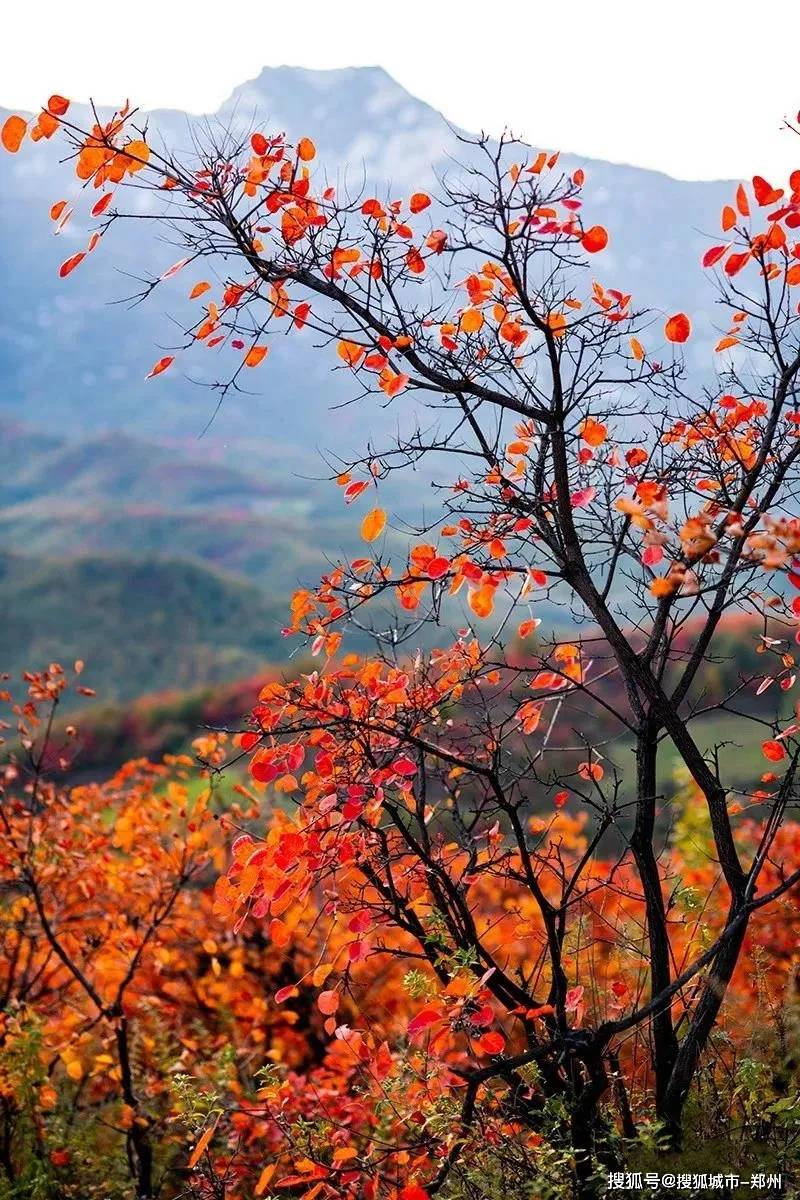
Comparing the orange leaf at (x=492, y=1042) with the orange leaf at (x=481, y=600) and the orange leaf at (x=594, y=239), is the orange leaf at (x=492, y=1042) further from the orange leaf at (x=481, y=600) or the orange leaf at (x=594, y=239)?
the orange leaf at (x=594, y=239)

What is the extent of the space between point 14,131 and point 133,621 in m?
64.5

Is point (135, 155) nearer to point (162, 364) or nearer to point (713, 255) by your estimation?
point (162, 364)

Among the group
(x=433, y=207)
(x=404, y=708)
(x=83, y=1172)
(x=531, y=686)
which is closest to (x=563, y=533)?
(x=531, y=686)

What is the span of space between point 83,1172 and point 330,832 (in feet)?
10.0

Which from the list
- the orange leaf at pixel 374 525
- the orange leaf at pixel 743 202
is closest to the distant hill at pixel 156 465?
the orange leaf at pixel 374 525

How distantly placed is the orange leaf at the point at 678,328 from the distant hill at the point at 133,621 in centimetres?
5713

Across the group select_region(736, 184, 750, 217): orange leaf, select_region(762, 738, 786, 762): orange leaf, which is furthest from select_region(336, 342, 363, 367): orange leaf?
select_region(762, 738, 786, 762): orange leaf

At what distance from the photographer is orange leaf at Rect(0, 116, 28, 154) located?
308 centimetres

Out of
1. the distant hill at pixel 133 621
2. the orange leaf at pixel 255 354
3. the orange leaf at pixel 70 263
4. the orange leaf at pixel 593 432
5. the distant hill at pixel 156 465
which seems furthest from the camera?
the distant hill at pixel 133 621

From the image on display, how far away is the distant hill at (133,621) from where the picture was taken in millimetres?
61719

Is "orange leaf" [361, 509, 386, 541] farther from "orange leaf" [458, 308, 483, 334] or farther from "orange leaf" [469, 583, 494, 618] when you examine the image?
"orange leaf" [458, 308, 483, 334]

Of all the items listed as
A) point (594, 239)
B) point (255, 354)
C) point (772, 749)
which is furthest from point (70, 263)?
point (772, 749)

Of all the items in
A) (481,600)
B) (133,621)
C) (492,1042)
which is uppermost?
(133,621)

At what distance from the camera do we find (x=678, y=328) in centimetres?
357
